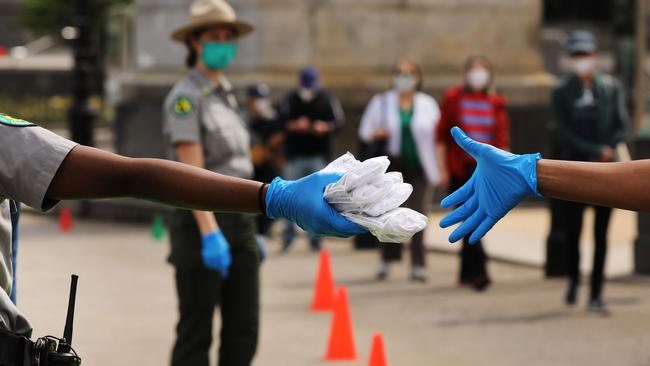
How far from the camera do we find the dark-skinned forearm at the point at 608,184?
417cm

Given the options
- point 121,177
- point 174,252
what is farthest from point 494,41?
point 121,177

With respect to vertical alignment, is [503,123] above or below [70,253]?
above

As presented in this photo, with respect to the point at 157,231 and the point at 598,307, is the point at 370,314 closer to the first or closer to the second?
the point at 598,307

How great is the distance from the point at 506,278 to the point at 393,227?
29.9ft

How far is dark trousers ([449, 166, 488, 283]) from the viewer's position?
1197 centimetres

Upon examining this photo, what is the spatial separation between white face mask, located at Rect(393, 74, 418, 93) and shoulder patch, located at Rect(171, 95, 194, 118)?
19.2 ft

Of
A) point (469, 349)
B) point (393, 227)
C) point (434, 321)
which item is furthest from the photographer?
point (434, 321)

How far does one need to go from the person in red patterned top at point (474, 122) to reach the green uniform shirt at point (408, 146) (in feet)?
1.85

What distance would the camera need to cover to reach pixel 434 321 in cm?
1049

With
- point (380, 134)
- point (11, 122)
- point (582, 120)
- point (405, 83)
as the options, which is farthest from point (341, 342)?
point (11, 122)

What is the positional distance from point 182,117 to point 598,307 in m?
4.80

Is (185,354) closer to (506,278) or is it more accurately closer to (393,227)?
(393,227)

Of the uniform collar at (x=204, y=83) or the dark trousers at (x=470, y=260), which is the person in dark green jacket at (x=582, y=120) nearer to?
the dark trousers at (x=470, y=260)

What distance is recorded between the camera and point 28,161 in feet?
12.4
